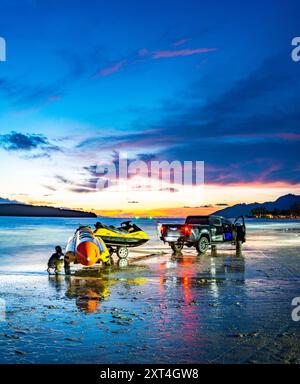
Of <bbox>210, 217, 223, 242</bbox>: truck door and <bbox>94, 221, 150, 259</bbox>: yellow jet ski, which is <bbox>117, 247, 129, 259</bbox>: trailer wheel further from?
<bbox>210, 217, 223, 242</bbox>: truck door

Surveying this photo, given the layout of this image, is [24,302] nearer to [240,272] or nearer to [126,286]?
[126,286]

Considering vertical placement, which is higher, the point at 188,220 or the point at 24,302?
the point at 188,220

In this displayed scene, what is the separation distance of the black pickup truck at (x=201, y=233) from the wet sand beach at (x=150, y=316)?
7.45m

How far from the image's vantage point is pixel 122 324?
8641mm

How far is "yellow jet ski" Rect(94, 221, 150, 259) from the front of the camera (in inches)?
830

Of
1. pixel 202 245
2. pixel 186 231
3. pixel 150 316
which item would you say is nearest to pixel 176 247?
pixel 186 231

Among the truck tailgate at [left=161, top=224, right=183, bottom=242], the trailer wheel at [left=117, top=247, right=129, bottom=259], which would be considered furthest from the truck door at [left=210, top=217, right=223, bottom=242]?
the trailer wheel at [left=117, top=247, right=129, bottom=259]

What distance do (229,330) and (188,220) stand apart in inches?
758

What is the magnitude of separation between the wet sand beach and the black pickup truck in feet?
24.5

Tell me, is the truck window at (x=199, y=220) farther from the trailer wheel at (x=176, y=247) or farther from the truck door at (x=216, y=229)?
the trailer wheel at (x=176, y=247)

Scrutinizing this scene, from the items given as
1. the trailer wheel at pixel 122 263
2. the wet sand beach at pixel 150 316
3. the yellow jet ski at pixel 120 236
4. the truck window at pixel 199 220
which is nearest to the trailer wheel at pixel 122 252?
the yellow jet ski at pixel 120 236

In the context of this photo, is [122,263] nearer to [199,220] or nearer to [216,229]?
[216,229]
